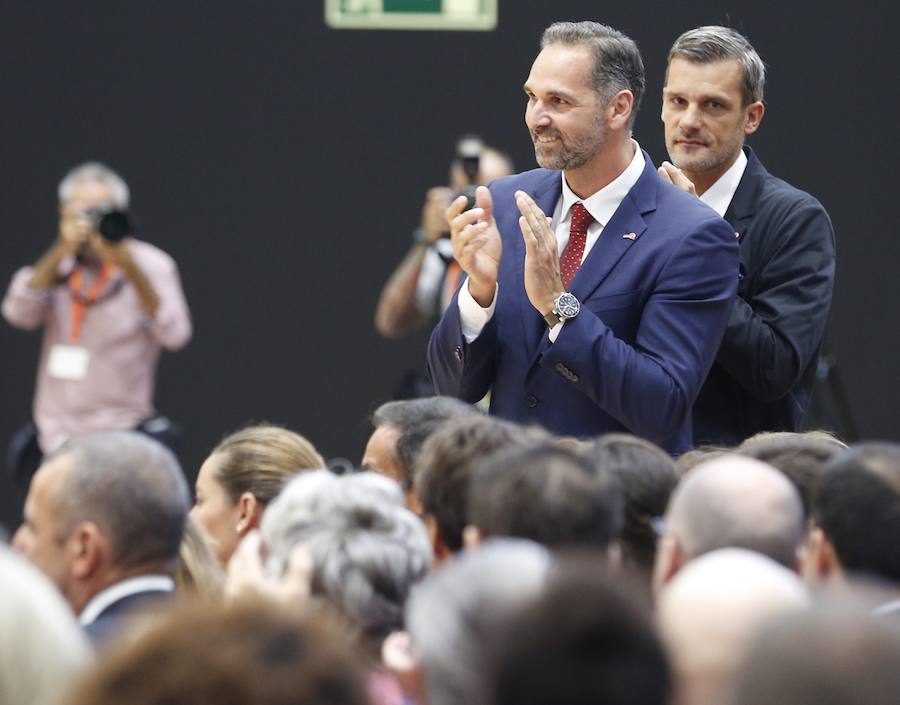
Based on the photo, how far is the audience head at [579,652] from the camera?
1198 millimetres

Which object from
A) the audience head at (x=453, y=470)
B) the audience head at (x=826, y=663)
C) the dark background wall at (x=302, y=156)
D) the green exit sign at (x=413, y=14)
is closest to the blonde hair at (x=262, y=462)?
the audience head at (x=453, y=470)

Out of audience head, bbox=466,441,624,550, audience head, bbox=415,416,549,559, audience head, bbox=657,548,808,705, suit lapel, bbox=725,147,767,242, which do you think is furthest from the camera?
suit lapel, bbox=725,147,767,242

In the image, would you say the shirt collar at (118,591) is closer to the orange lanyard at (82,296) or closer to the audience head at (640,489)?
the audience head at (640,489)

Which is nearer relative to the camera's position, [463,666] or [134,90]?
[463,666]

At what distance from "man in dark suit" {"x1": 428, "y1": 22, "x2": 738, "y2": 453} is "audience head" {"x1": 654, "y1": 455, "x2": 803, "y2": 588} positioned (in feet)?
2.49

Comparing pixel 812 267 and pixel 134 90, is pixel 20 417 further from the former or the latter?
pixel 812 267

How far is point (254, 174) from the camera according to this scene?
6.91 meters

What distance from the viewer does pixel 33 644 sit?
4.63 ft

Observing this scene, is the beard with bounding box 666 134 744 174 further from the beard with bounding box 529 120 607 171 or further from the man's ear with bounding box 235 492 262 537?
the man's ear with bounding box 235 492 262 537

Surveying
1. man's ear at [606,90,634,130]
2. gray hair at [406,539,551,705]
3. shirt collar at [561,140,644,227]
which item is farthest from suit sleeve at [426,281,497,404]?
gray hair at [406,539,551,705]

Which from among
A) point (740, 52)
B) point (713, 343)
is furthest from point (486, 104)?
point (713, 343)

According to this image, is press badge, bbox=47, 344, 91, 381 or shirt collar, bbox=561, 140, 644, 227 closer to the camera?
shirt collar, bbox=561, 140, 644, 227

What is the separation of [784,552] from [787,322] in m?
1.20

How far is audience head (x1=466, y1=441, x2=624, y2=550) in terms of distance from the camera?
75.5 inches
